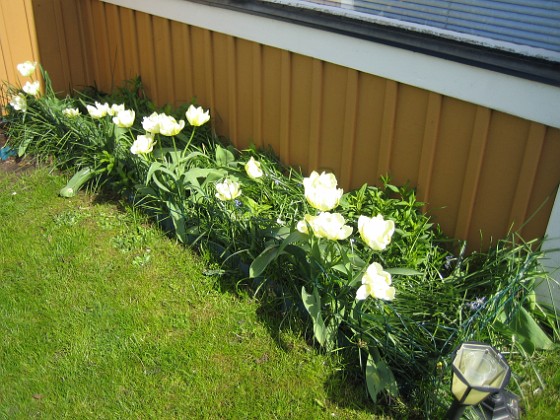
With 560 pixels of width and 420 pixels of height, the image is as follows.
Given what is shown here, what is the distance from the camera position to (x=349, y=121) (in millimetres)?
3463

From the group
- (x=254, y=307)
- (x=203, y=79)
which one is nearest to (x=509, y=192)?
(x=254, y=307)

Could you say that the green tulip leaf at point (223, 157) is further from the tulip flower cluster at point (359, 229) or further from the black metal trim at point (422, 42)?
the tulip flower cluster at point (359, 229)

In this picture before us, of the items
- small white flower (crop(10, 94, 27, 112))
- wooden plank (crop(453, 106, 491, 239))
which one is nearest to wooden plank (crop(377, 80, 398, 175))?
wooden plank (crop(453, 106, 491, 239))

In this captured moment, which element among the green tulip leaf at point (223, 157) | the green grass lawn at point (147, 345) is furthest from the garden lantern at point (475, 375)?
the green tulip leaf at point (223, 157)

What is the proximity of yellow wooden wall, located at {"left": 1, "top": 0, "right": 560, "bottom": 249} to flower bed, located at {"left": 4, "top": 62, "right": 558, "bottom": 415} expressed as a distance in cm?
15

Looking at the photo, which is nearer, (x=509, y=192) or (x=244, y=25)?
(x=509, y=192)

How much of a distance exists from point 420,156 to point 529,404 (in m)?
1.30

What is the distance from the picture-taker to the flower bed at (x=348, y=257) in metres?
2.56

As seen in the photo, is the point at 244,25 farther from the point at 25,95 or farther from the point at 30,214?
the point at 25,95

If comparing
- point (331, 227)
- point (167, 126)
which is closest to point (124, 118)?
point (167, 126)

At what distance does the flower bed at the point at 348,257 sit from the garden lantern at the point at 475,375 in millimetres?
223

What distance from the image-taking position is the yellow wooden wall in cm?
282

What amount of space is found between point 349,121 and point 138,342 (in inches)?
64.3

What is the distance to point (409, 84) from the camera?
3049 mm
